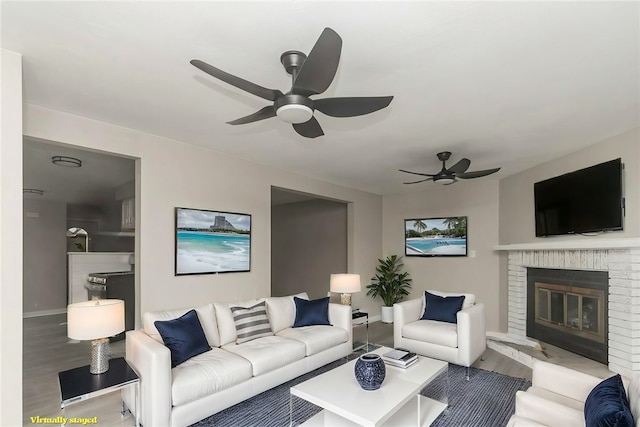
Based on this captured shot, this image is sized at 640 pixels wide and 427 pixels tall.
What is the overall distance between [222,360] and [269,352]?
1.50ft

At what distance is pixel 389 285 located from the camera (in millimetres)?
6633

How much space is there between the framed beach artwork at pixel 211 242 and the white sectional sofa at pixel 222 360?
56 centimetres

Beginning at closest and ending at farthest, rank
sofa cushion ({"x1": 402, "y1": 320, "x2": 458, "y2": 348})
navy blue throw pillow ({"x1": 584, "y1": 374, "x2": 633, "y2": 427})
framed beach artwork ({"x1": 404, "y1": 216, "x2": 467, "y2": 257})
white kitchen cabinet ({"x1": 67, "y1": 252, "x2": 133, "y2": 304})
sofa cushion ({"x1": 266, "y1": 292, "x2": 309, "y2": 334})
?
navy blue throw pillow ({"x1": 584, "y1": 374, "x2": 633, "y2": 427}) → sofa cushion ({"x1": 402, "y1": 320, "x2": 458, "y2": 348}) → sofa cushion ({"x1": 266, "y1": 292, "x2": 309, "y2": 334}) → framed beach artwork ({"x1": 404, "y1": 216, "x2": 467, "y2": 257}) → white kitchen cabinet ({"x1": 67, "y1": 252, "x2": 133, "y2": 304})

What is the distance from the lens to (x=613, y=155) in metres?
3.71

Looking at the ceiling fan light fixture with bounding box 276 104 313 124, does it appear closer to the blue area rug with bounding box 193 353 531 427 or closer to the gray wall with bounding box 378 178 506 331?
the blue area rug with bounding box 193 353 531 427

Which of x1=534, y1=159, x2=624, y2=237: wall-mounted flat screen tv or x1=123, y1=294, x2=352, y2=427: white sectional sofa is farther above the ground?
x1=534, y1=159, x2=624, y2=237: wall-mounted flat screen tv

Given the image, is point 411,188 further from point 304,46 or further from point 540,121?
point 304,46

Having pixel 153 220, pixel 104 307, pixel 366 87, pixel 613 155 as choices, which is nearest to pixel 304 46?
pixel 366 87

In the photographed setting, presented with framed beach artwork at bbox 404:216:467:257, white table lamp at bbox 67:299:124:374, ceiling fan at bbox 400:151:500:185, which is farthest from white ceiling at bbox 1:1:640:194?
framed beach artwork at bbox 404:216:467:257

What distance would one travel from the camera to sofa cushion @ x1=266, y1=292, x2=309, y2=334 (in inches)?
160

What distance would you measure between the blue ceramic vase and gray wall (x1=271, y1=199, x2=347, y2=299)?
Answer: 4.28 metres

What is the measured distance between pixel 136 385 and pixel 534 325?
507cm

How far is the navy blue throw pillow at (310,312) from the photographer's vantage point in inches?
166

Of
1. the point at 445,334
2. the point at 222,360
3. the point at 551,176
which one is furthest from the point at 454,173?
the point at 222,360
